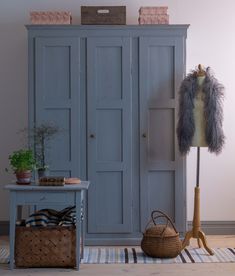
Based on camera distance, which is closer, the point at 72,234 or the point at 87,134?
the point at 72,234

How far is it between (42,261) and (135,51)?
6.48ft

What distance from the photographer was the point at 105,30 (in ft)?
15.5

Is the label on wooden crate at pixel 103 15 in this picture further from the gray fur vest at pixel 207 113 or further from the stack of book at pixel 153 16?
the gray fur vest at pixel 207 113

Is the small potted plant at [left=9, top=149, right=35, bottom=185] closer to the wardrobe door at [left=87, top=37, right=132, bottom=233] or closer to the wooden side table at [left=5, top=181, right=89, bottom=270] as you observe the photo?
the wooden side table at [left=5, top=181, right=89, bottom=270]

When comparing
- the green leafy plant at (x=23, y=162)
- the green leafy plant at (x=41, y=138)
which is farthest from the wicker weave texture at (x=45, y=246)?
the green leafy plant at (x=41, y=138)

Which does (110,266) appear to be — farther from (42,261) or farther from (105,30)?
(105,30)

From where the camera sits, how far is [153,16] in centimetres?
476

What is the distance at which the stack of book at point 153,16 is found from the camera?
15.6ft

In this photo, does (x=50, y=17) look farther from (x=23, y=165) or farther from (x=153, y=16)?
(x=23, y=165)

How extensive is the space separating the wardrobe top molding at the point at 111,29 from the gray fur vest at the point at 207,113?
0.49 metres

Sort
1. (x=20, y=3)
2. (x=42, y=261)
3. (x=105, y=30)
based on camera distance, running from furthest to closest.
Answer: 1. (x=20, y=3)
2. (x=105, y=30)
3. (x=42, y=261)

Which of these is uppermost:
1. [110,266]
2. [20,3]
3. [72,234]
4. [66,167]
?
[20,3]

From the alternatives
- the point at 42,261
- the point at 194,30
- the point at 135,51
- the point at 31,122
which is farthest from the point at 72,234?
the point at 194,30

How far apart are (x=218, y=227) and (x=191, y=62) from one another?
1.63 meters
